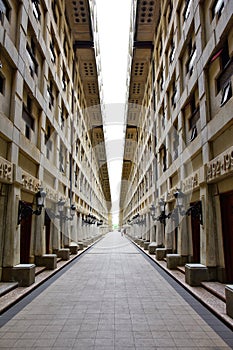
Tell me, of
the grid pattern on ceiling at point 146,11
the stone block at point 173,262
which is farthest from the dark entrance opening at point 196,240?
the grid pattern on ceiling at point 146,11

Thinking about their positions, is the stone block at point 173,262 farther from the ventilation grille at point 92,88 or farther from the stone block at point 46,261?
the ventilation grille at point 92,88

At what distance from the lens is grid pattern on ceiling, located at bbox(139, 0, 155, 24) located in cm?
1750

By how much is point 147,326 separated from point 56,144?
471 inches

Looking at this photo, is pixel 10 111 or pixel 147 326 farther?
pixel 10 111

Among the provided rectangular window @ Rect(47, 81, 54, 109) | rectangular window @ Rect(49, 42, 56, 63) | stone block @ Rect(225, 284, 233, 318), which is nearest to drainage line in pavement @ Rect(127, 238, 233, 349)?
stone block @ Rect(225, 284, 233, 318)

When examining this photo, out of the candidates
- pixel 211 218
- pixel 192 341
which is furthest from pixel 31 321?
pixel 211 218

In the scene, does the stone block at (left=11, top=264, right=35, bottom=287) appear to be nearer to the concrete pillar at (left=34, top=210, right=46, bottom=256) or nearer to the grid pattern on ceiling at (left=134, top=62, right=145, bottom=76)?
the concrete pillar at (left=34, top=210, right=46, bottom=256)

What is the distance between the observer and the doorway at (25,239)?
11719mm

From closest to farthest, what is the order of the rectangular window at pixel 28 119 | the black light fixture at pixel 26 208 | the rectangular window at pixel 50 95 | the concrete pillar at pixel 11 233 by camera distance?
the concrete pillar at pixel 11 233, the black light fixture at pixel 26 208, the rectangular window at pixel 28 119, the rectangular window at pixel 50 95

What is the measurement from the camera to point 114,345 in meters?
4.85

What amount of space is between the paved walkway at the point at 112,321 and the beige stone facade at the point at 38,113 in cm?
248

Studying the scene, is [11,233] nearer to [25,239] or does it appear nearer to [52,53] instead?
[25,239]

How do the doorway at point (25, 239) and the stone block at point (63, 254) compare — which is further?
the stone block at point (63, 254)

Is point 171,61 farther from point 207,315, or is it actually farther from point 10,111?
point 207,315
